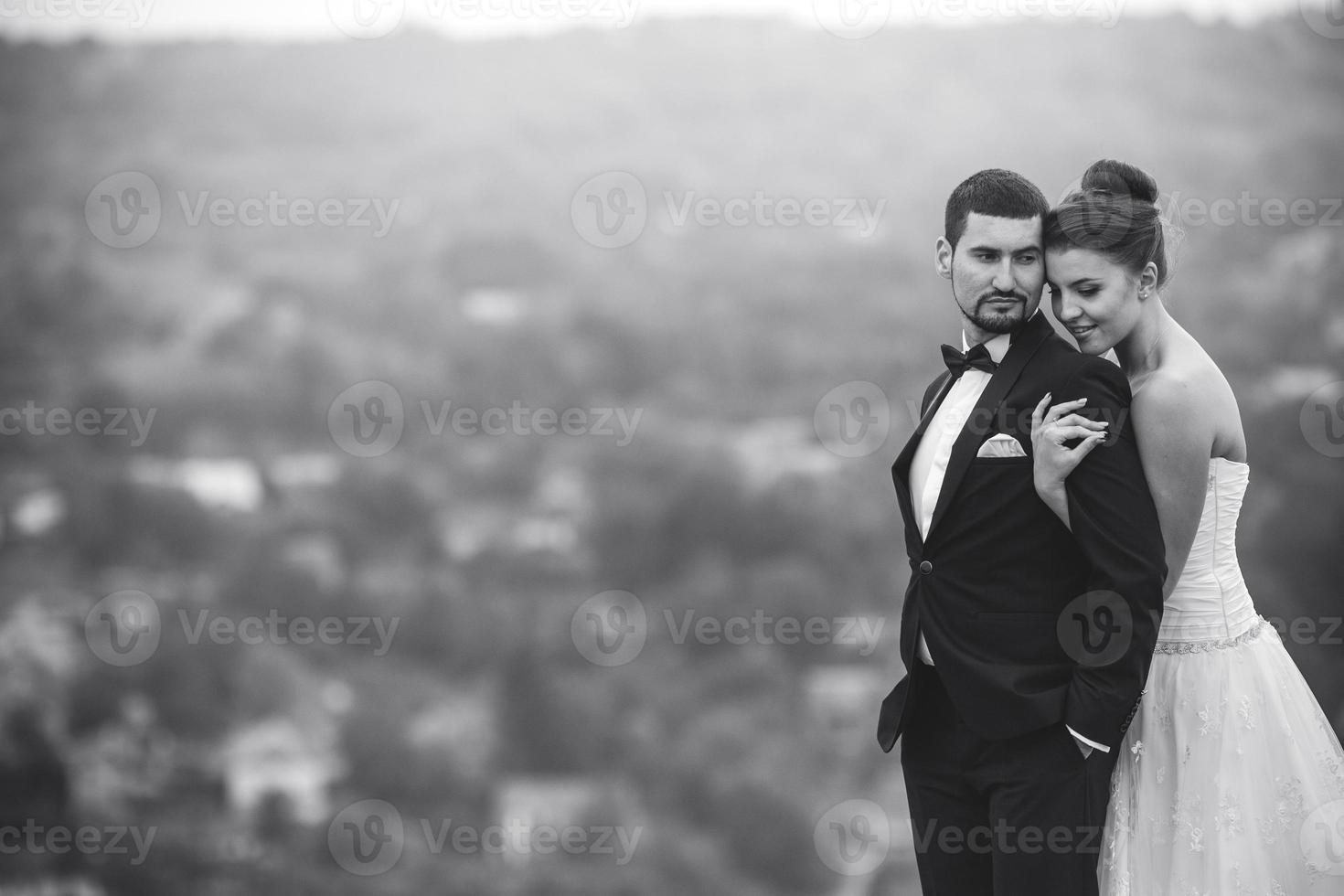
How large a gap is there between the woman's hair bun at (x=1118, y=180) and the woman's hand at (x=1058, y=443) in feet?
1.29

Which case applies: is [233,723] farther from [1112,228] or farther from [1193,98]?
[1193,98]

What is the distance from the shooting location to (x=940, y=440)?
6.64 feet

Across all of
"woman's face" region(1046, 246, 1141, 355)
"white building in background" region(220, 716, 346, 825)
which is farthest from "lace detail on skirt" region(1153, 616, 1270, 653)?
"white building in background" region(220, 716, 346, 825)

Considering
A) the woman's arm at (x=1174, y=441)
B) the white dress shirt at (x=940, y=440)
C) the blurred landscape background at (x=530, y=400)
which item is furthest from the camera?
the blurred landscape background at (x=530, y=400)

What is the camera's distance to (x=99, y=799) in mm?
14250

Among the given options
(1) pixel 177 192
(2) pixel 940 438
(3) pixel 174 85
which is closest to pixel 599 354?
(1) pixel 177 192

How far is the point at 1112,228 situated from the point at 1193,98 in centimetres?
1976

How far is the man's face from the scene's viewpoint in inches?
75.5

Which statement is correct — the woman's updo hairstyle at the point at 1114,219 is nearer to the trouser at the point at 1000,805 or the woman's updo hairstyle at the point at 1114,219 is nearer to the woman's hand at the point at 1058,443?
the woman's hand at the point at 1058,443

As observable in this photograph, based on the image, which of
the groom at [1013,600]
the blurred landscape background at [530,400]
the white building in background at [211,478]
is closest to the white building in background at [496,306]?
the blurred landscape background at [530,400]

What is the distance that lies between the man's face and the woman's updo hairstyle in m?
0.05

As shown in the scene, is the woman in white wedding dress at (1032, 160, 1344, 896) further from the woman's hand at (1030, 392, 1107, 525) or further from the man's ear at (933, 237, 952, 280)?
the man's ear at (933, 237, 952, 280)

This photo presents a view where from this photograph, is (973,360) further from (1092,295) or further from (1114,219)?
(1114,219)

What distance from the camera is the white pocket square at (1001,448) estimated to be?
Result: 1.88m
